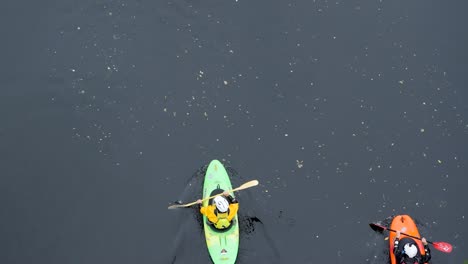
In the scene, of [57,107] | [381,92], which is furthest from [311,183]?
[57,107]

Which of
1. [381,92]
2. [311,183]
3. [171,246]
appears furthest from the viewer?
[381,92]

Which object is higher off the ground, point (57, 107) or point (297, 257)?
point (57, 107)

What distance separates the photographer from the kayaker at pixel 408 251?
11320 mm

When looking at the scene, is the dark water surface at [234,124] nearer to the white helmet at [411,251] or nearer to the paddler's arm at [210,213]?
the paddler's arm at [210,213]

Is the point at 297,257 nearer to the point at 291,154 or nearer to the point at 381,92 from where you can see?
the point at 291,154

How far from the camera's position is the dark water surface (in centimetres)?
1128

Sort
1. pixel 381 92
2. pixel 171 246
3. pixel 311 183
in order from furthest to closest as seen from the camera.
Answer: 1. pixel 381 92
2. pixel 311 183
3. pixel 171 246

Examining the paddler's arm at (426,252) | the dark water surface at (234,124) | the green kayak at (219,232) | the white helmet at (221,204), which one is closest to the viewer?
the white helmet at (221,204)

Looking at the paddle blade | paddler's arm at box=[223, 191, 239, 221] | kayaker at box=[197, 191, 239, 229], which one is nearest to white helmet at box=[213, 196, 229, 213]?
kayaker at box=[197, 191, 239, 229]

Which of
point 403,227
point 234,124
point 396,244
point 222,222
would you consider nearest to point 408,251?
point 396,244

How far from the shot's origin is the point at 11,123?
1166cm

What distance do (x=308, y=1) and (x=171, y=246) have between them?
6356 millimetres

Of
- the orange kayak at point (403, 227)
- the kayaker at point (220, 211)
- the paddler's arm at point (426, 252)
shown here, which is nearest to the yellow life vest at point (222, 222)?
the kayaker at point (220, 211)

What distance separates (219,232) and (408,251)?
3593 millimetres
